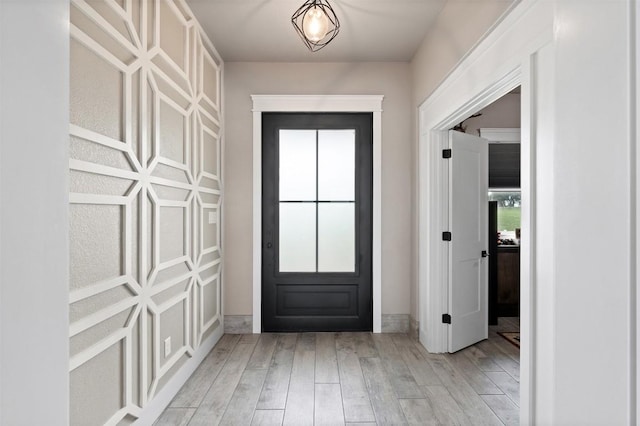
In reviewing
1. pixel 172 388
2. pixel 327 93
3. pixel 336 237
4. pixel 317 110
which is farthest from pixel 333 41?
pixel 172 388

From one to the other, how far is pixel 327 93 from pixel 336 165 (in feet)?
2.44

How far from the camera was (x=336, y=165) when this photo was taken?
3.93 metres

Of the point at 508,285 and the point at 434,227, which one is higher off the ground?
the point at 434,227

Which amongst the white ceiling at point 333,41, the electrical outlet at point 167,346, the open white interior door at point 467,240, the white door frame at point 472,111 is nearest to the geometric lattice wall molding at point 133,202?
the electrical outlet at point 167,346

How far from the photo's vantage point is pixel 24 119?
0.50 metres

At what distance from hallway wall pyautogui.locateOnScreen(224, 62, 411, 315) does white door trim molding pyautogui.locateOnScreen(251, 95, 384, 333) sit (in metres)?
0.06

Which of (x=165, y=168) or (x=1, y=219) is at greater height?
(x=165, y=168)

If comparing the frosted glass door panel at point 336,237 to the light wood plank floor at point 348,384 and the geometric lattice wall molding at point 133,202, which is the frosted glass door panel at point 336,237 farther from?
the geometric lattice wall molding at point 133,202

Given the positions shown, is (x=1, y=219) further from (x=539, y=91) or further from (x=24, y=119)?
(x=539, y=91)

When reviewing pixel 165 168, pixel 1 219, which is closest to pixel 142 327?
pixel 165 168

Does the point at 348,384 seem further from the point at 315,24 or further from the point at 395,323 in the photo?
the point at 315,24

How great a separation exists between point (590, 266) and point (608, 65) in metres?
0.35

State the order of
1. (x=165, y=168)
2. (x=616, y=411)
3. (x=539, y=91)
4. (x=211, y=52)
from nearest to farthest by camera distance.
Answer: (x=616, y=411), (x=539, y=91), (x=165, y=168), (x=211, y=52)

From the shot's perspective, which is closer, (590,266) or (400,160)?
(590,266)
